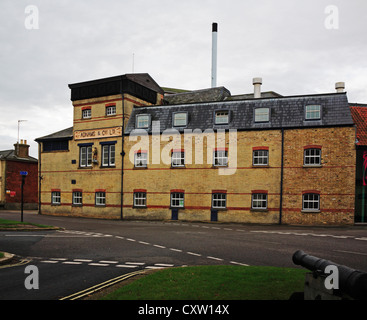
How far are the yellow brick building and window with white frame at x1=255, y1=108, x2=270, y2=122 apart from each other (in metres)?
0.08

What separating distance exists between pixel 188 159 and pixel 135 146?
16.4 ft

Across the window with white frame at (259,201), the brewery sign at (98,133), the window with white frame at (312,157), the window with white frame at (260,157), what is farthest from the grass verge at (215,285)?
the brewery sign at (98,133)

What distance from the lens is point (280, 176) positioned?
82.2 feet

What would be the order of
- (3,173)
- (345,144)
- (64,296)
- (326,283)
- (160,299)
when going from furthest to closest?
(3,173), (345,144), (64,296), (160,299), (326,283)

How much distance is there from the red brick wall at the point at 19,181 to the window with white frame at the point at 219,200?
2945 centimetres

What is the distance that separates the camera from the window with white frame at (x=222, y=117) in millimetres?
27203

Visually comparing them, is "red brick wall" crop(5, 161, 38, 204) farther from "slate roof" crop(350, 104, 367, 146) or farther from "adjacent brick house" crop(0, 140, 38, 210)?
"slate roof" crop(350, 104, 367, 146)

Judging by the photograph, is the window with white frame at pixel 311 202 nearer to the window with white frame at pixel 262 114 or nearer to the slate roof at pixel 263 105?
the slate roof at pixel 263 105

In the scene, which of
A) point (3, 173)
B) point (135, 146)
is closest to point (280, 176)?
point (135, 146)

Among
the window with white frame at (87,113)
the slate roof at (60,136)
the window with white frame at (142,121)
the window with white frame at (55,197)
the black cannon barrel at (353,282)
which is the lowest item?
the window with white frame at (55,197)

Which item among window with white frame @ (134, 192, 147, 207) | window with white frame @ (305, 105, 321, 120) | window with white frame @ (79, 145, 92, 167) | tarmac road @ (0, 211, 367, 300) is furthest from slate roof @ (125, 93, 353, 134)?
tarmac road @ (0, 211, 367, 300)

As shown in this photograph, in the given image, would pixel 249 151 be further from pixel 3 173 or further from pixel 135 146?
pixel 3 173

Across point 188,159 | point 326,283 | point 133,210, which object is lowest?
point 133,210

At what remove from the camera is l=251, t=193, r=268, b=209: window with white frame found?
2536 cm
